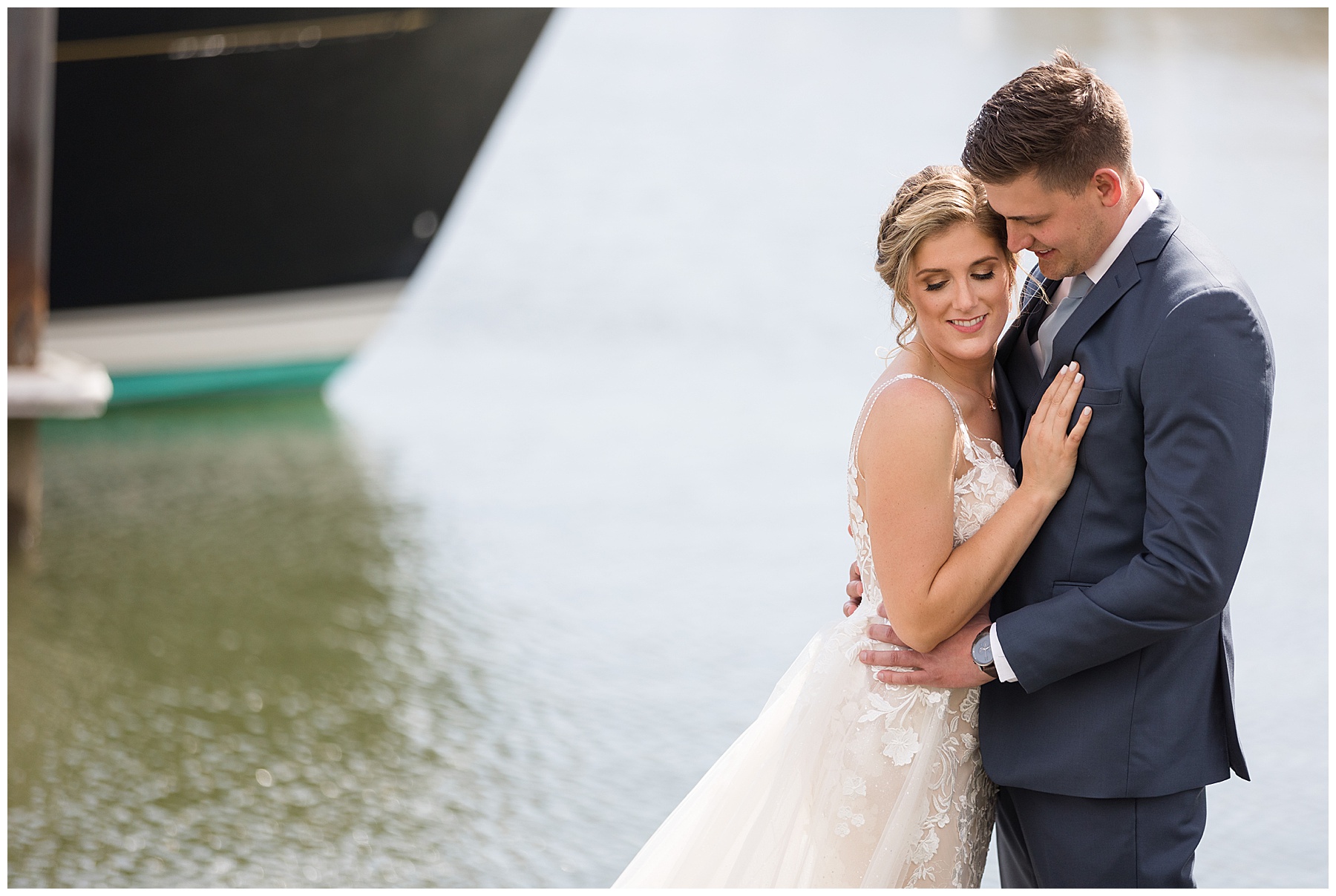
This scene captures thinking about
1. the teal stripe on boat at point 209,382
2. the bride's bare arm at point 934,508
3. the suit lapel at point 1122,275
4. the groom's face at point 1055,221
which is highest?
the teal stripe on boat at point 209,382

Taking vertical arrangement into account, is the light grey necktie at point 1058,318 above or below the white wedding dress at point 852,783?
above

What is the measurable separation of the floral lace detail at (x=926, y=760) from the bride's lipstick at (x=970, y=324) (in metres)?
0.12

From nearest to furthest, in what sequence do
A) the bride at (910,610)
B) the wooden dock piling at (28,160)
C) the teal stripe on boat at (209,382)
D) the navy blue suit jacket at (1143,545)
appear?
1. the navy blue suit jacket at (1143,545)
2. the bride at (910,610)
3. the wooden dock piling at (28,160)
4. the teal stripe on boat at (209,382)

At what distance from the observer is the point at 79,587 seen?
5934 millimetres

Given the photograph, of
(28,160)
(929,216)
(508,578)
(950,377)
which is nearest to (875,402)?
(950,377)

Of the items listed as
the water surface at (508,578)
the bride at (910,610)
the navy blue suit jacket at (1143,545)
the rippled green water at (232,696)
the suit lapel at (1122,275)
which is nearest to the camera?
the navy blue suit jacket at (1143,545)

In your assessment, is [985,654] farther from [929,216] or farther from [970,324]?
[929,216]

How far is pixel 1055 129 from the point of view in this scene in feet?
5.73

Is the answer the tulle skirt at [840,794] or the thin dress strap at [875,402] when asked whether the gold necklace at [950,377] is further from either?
the tulle skirt at [840,794]

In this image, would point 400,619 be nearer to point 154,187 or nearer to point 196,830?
point 196,830

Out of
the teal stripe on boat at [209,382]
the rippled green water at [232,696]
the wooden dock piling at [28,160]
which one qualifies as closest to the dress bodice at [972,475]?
the rippled green water at [232,696]

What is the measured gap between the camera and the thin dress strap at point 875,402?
1.95m

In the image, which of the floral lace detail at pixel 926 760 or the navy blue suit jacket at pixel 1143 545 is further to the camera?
the floral lace detail at pixel 926 760

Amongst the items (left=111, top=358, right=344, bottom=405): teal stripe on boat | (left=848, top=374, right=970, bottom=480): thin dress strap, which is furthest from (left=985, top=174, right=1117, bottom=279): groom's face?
(left=111, top=358, right=344, bottom=405): teal stripe on boat
